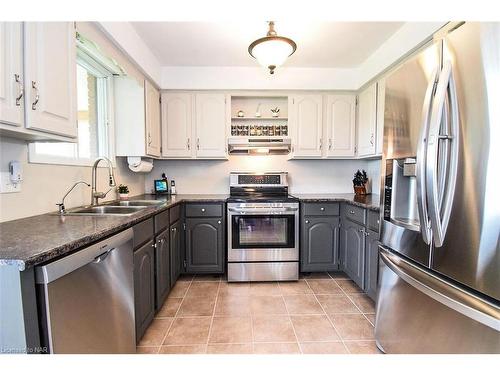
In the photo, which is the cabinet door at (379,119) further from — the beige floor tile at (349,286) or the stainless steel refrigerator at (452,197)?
the beige floor tile at (349,286)

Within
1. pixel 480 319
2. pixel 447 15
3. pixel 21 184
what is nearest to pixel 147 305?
pixel 21 184

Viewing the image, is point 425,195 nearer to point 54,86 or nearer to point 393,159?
point 393,159

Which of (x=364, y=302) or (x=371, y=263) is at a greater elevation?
(x=371, y=263)

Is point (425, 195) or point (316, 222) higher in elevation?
point (425, 195)

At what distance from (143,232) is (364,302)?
2.05 metres

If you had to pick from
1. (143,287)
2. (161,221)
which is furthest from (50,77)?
(143,287)

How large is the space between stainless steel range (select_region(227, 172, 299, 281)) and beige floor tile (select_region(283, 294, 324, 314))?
350mm

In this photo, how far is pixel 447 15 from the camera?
0.66 metres

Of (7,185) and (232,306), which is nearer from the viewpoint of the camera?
(7,185)

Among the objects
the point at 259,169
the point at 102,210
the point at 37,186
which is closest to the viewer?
the point at 37,186

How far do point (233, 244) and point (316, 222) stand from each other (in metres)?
0.96

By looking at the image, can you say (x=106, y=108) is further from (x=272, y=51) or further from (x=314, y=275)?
(x=314, y=275)

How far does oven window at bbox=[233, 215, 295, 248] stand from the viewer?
2.71 m

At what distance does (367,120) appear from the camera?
2.82 m
